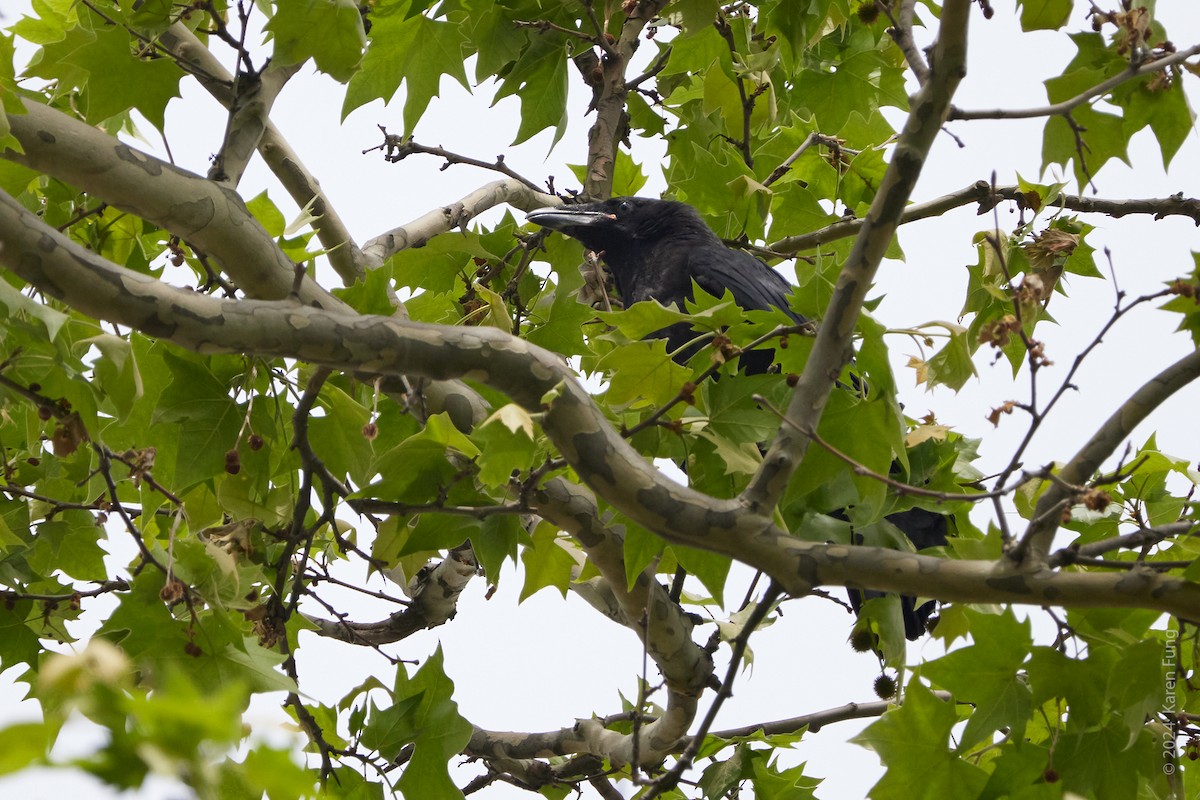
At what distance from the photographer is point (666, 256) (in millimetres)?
4648

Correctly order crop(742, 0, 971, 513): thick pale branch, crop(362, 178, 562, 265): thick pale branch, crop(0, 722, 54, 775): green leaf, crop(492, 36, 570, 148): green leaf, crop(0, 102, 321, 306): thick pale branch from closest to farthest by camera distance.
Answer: crop(0, 722, 54, 775): green leaf → crop(742, 0, 971, 513): thick pale branch → crop(0, 102, 321, 306): thick pale branch → crop(362, 178, 562, 265): thick pale branch → crop(492, 36, 570, 148): green leaf

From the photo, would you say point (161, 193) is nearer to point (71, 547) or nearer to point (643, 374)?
point (643, 374)

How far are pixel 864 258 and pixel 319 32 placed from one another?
1192mm

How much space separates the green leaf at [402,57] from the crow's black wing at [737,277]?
5.46 feet

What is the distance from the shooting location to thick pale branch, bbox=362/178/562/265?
10.5 feet

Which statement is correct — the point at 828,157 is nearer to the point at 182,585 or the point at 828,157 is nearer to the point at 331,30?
the point at 331,30

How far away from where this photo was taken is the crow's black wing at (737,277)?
4.23 metres

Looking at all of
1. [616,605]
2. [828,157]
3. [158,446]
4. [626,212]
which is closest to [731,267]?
[626,212]

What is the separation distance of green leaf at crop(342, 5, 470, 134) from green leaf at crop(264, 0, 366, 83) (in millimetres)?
657

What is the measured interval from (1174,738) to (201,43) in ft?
9.92

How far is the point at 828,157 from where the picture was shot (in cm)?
338

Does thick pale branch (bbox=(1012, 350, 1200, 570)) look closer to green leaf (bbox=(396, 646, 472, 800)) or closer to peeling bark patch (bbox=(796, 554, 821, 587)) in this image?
peeling bark patch (bbox=(796, 554, 821, 587))

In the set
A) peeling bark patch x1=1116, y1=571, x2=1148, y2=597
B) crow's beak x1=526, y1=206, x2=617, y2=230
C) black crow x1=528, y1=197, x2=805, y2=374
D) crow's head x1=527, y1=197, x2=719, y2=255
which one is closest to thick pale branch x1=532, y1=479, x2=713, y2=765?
peeling bark patch x1=1116, y1=571, x2=1148, y2=597

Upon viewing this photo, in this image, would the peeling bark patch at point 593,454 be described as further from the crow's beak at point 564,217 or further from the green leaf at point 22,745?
the crow's beak at point 564,217
